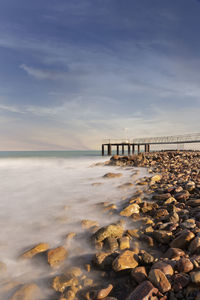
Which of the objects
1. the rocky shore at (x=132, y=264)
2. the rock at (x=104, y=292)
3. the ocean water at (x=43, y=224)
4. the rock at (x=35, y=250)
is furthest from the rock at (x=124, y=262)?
the rock at (x=35, y=250)

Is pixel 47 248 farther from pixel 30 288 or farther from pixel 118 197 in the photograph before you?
pixel 118 197

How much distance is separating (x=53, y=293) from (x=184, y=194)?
3.51 m

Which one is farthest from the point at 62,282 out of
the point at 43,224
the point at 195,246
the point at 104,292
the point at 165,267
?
the point at 43,224

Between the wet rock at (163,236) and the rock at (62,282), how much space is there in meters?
1.25

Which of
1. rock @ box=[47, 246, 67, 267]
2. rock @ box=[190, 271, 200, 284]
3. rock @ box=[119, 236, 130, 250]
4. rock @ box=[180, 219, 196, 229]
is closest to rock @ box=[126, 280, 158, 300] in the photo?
rock @ box=[190, 271, 200, 284]

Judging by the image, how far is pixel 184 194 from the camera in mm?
4293

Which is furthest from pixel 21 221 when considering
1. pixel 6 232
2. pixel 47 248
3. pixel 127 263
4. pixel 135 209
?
pixel 127 263

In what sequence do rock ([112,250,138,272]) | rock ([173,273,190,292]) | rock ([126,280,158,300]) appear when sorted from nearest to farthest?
1. rock ([126,280,158,300])
2. rock ([173,273,190,292])
3. rock ([112,250,138,272])

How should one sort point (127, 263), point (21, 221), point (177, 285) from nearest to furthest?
point (177, 285), point (127, 263), point (21, 221)

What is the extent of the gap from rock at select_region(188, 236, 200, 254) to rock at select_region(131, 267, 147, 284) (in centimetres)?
70

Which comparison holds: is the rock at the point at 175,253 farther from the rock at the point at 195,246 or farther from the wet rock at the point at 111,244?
the wet rock at the point at 111,244

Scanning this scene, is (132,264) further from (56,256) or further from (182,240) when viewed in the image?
(56,256)

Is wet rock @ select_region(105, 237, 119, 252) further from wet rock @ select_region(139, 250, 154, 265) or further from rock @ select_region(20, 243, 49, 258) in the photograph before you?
rock @ select_region(20, 243, 49, 258)

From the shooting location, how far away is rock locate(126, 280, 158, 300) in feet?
4.93
